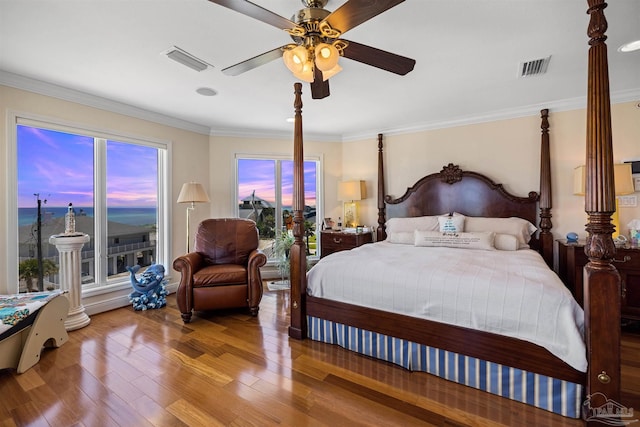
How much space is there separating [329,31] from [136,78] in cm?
217

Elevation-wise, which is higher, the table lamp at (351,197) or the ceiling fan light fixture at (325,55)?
the ceiling fan light fixture at (325,55)

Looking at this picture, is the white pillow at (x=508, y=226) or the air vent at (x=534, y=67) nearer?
the air vent at (x=534, y=67)

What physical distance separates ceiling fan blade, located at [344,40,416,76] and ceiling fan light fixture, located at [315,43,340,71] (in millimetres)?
164

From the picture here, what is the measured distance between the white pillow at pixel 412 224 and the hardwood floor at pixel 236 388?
6.57ft

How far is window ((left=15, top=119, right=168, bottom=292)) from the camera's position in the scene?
9.75 ft

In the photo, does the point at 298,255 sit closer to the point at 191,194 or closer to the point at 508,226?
the point at 191,194

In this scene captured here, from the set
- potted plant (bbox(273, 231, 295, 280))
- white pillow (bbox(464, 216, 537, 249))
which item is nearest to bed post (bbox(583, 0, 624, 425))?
white pillow (bbox(464, 216, 537, 249))

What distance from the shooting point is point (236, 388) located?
1.93 metres

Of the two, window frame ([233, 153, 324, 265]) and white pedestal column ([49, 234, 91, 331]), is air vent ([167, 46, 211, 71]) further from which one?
window frame ([233, 153, 324, 265])

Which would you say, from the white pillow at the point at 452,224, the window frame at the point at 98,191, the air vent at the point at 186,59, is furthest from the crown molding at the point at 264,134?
the white pillow at the point at 452,224

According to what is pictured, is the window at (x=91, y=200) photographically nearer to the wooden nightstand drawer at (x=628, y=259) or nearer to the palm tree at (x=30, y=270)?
the palm tree at (x=30, y=270)

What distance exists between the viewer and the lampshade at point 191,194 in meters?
3.79

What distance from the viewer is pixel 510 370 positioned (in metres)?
1.78

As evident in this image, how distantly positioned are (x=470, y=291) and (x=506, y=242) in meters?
1.65
